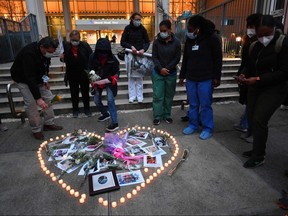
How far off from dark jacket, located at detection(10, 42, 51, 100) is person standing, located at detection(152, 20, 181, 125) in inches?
79.1

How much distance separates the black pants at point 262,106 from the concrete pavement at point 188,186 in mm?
405

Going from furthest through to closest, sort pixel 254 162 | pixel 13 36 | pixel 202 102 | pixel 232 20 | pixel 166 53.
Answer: pixel 13 36 < pixel 232 20 < pixel 166 53 < pixel 202 102 < pixel 254 162

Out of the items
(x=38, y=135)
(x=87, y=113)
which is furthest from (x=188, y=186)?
(x=87, y=113)

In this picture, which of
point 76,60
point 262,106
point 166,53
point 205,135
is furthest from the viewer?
point 76,60

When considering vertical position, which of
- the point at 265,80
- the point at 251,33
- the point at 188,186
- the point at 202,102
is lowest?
the point at 188,186

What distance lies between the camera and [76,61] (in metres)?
4.44

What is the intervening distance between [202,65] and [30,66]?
108 inches

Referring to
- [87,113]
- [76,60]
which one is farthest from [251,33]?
[87,113]

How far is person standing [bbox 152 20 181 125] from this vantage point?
393 cm

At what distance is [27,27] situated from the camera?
958 centimetres

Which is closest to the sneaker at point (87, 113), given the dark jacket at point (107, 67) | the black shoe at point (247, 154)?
the dark jacket at point (107, 67)

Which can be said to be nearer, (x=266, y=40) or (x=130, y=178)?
(x=266, y=40)

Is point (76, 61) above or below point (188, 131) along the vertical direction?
above

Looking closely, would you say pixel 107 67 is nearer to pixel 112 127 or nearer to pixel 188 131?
pixel 112 127
